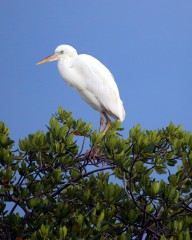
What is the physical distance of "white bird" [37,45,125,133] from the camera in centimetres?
870

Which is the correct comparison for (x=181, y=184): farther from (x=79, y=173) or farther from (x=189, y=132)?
(x=79, y=173)

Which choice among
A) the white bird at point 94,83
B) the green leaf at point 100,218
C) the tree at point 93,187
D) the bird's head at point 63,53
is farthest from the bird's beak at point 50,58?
the green leaf at point 100,218

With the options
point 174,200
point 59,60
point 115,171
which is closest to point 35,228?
point 115,171

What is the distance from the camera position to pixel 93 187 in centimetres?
663

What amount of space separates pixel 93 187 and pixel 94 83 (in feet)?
8.14

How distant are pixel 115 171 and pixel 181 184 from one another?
→ 770 mm

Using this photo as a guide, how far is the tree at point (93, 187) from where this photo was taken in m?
5.72

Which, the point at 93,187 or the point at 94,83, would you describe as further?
the point at 94,83

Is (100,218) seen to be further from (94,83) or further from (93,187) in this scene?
(94,83)

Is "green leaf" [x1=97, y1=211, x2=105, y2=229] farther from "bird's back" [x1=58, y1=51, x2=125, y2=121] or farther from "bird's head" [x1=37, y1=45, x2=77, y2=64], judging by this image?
"bird's head" [x1=37, y1=45, x2=77, y2=64]

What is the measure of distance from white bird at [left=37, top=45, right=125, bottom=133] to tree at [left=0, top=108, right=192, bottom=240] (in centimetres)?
181

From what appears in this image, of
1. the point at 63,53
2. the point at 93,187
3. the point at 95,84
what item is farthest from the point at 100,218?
the point at 63,53

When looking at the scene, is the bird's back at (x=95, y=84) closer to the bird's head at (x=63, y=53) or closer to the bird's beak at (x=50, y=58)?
the bird's head at (x=63, y=53)

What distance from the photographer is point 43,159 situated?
6434mm
